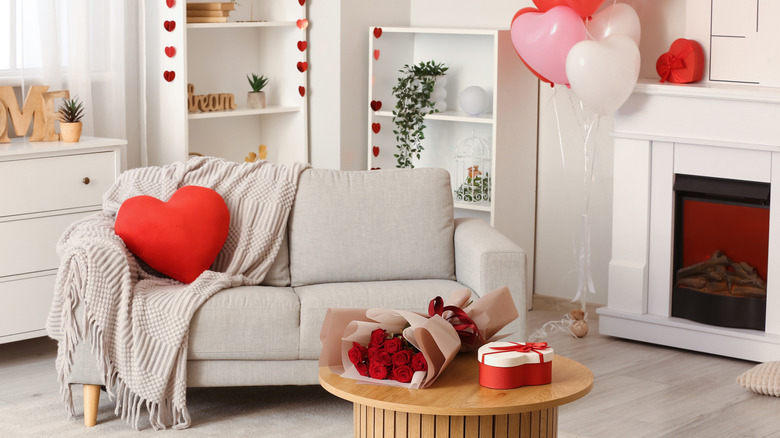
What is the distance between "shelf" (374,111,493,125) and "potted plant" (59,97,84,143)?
1552 mm

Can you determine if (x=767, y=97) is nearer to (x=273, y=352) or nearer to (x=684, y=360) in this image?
(x=684, y=360)

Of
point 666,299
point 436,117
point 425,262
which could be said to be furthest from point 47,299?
point 666,299

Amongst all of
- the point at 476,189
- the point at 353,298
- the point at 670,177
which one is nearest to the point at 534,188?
the point at 476,189

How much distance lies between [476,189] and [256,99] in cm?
117

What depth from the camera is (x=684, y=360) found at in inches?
169

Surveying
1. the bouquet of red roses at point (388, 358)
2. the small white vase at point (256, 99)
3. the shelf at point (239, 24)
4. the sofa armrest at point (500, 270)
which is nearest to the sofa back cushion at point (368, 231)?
the sofa armrest at point (500, 270)

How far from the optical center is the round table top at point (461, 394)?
2412mm

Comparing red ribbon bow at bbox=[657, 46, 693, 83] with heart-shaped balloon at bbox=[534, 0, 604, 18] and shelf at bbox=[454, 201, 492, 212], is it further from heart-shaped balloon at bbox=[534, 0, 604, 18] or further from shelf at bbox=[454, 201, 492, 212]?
shelf at bbox=[454, 201, 492, 212]

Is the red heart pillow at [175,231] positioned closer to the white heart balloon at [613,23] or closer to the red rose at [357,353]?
the red rose at [357,353]

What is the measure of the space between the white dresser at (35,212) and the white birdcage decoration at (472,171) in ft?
5.83

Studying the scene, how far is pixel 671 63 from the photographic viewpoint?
14.4ft

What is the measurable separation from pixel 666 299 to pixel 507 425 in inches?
86.3

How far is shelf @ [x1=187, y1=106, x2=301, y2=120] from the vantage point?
15.9 ft

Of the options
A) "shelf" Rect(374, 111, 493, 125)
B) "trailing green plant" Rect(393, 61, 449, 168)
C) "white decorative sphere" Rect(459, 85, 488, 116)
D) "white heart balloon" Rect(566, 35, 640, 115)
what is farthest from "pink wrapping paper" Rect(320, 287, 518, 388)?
"trailing green plant" Rect(393, 61, 449, 168)
